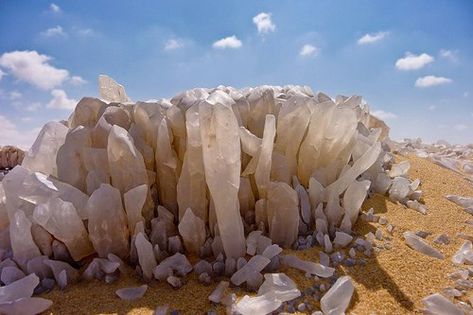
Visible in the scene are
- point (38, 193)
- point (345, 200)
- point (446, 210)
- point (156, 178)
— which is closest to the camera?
point (38, 193)

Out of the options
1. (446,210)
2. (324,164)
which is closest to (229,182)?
(324,164)

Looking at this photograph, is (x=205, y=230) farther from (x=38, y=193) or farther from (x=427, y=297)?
(x=427, y=297)

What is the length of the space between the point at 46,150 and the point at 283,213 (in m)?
1.37

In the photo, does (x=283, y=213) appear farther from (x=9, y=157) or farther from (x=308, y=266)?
(x=9, y=157)

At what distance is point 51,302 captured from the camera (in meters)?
1.58

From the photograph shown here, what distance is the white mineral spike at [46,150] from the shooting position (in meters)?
2.14

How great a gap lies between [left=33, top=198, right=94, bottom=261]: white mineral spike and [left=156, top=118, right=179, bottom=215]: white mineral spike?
48 cm

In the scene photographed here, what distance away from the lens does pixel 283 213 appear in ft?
6.25

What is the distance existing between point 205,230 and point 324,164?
2.77ft

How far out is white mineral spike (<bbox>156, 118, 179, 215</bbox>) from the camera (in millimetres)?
2068

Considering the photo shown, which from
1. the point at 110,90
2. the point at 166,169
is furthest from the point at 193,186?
the point at 110,90

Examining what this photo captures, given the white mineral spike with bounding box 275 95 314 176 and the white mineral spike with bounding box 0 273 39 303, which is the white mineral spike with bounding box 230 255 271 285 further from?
the white mineral spike with bounding box 0 273 39 303

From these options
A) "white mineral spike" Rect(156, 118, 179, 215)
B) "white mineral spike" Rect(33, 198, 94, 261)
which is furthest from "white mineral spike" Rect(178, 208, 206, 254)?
"white mineral spike" Rect(33, 198, 94, 261)

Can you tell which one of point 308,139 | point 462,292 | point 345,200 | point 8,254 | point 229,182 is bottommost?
point 462,292
